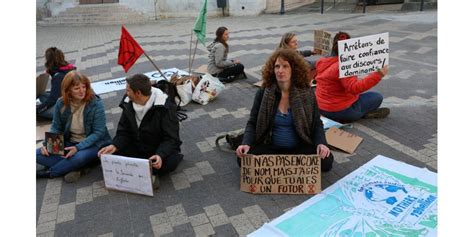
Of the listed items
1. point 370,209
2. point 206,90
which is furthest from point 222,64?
point 370,209

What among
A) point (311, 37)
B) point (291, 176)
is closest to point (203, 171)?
point (291, 176)

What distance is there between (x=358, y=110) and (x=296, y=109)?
1750mm

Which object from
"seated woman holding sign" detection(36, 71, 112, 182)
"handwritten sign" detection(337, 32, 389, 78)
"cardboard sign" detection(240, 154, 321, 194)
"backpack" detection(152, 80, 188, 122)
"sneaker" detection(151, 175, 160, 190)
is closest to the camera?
"cardboard sign" detection(240, 154, 321, 194)

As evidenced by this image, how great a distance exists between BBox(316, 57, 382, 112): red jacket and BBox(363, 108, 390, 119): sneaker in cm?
37

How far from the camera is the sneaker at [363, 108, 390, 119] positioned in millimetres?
5168

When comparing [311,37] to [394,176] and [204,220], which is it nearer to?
[394,176]

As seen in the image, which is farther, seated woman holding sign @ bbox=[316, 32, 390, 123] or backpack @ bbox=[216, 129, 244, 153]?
seated woman holding sign @ bbox=[316, 32, 390, 123]

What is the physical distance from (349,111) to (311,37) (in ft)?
25.9

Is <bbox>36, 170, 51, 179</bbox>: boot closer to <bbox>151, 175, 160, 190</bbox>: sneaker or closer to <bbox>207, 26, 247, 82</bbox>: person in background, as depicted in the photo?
<bbox>151, 175, 160, 190</bbox>: sneaker

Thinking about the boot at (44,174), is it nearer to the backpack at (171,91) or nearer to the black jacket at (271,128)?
the backpack at (171,91)

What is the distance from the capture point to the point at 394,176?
3.58m

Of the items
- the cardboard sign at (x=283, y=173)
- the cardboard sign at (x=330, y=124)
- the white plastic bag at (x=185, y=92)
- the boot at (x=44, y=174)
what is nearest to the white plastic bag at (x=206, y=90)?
the white plastic bag at (x=185, y=92)

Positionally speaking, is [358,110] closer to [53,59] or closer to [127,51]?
[127,51]

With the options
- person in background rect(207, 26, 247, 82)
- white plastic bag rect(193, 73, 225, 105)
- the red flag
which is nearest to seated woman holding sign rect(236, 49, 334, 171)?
the red flag
